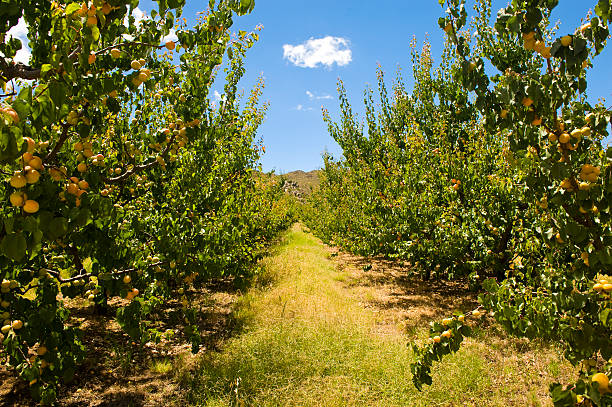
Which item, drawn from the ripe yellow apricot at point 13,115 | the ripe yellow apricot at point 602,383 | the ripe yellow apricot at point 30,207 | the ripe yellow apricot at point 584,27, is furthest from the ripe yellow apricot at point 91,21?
the ripe yellow apricot at point 602,383

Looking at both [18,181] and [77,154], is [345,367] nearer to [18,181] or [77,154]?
[77,154]

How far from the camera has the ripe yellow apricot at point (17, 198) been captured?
1.14m

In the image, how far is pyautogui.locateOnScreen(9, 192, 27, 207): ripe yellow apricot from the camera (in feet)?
3.75

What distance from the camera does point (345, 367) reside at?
4918mm

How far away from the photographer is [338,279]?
36.8 feet

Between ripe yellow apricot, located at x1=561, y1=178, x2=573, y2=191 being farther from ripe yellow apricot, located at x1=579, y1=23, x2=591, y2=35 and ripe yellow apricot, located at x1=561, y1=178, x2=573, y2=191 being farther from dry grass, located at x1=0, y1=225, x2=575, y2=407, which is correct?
dry grass, located at x1=0, y1=225, x2=575, y2=407

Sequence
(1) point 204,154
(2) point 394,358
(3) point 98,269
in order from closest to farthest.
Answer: (3) point 98,269
(2) point 394,358
(1) point 204,154

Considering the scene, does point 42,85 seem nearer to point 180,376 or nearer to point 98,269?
point 98,269

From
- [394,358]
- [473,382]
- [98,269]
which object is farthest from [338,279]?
[98,269]

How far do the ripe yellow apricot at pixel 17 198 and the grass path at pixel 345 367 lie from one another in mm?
2540

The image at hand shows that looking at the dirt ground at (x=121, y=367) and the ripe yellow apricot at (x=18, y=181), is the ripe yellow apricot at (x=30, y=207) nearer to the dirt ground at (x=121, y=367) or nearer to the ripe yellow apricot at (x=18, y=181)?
the ripe yellow apricot at (x=18, y=181)

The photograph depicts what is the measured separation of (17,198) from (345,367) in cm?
479

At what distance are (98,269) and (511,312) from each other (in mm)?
2953

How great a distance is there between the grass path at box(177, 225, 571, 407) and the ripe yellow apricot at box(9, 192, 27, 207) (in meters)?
2.54
